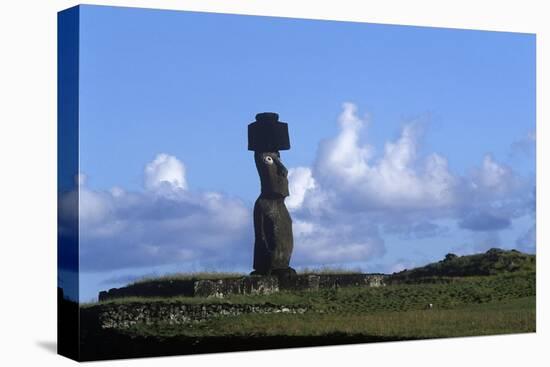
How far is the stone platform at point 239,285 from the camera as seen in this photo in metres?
15.6

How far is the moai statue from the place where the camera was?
53.7 ft

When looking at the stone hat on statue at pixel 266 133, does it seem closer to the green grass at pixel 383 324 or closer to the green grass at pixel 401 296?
the green grass at pixel 401 296

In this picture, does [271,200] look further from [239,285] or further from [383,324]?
[383,324]

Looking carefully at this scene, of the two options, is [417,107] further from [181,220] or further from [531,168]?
[181,220]

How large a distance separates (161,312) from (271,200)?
77.9 inches

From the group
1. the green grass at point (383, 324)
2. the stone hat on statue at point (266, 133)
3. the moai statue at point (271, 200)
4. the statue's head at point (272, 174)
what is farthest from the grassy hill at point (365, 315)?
the stone hat on statue at point (266, 133)

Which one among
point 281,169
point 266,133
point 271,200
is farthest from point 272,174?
point 266,133

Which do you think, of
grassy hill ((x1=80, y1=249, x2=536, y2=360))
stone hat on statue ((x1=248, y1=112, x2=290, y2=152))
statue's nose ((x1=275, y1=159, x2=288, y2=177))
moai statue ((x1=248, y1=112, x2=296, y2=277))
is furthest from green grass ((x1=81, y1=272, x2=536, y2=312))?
stone hat on statue ((x1=248, y1=112, x2=290, y2=152))

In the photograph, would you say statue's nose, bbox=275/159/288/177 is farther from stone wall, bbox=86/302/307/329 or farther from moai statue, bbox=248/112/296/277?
stone wall, bbox=86/302/307/329

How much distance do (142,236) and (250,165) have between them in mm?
1675

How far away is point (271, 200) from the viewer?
54.1 feet

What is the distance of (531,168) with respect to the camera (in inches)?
718

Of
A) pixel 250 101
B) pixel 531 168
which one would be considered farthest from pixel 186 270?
pixel 531 168

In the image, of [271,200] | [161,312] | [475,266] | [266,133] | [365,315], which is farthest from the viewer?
[475,266]
